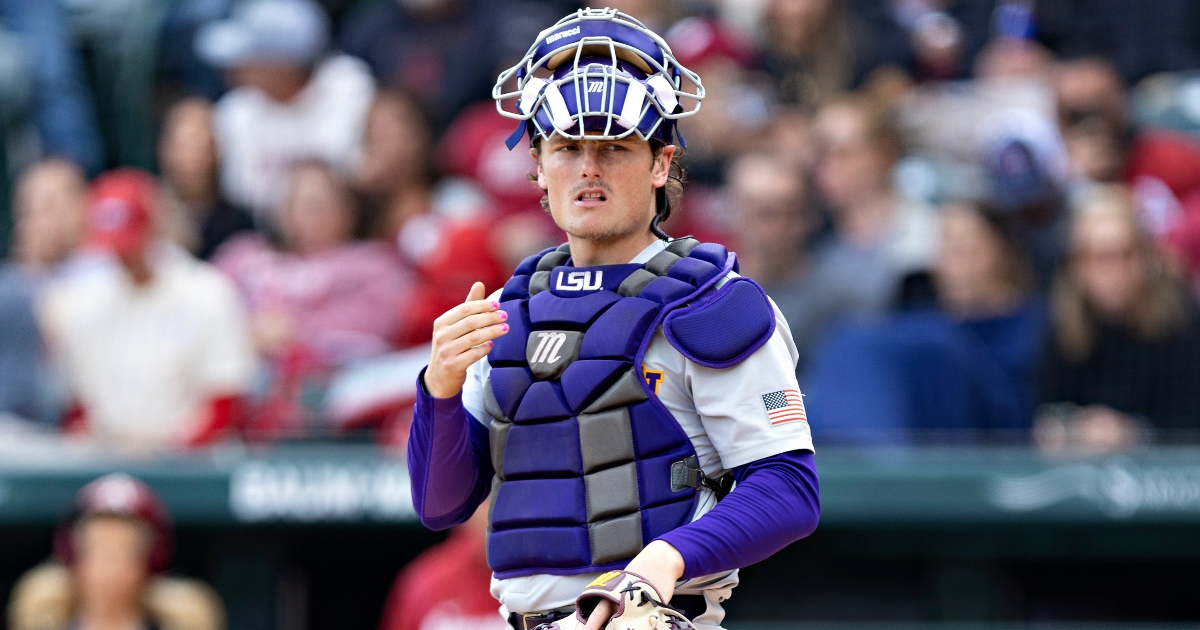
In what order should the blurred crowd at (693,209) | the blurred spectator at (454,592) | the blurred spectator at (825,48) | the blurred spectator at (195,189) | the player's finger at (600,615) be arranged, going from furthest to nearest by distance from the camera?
1. the blurred spectator at (195,189)
2. the blurred spectator at (825,48)
3. the blurred crowd at (693,209)
4. the blurred spectator at (454,592)
5. the player's finger at (600,615)

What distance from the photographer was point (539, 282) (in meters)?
2.70

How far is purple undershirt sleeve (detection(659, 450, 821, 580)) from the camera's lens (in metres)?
2.31

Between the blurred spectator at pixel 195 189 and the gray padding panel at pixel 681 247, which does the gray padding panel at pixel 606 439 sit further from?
the blurred spectator at pixel 195 189

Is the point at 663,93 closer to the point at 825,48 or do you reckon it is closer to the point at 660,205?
the point at 660,205

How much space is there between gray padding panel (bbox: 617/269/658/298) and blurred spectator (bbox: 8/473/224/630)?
3935 millimetres

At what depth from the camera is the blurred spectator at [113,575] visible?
6.01 meters

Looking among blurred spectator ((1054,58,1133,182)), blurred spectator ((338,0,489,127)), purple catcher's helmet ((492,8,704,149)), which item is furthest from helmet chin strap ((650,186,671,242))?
blurred spectator ((338,0,489,127))

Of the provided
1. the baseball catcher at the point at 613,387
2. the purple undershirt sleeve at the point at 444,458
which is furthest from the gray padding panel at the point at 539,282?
the purple undershirt sleeve at the point at 444,458

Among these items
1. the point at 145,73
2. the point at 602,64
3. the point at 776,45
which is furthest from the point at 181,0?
the point at 602,64

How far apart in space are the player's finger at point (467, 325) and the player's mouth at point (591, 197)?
23 centimetres

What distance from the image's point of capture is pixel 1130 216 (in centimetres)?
623

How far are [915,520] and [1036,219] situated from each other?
1540 millimetres

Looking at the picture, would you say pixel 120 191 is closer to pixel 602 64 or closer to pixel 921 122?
pixel 921 122

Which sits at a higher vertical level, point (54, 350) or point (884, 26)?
point (884, 26)
